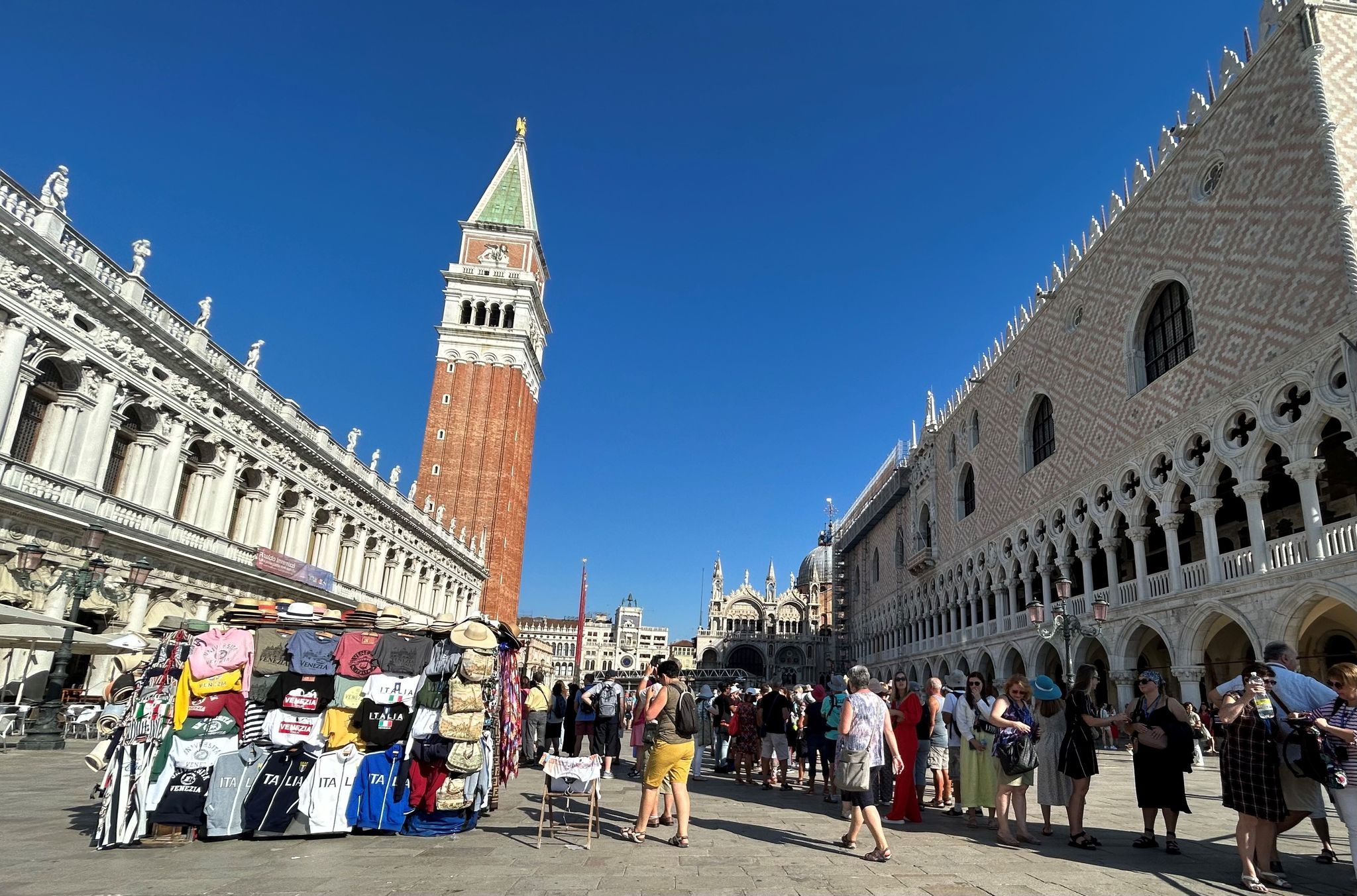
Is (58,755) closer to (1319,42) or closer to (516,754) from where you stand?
(516,754)

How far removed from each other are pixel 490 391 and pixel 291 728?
4894 cm

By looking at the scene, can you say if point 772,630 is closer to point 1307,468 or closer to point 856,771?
point 1307,468

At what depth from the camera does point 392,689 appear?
7.00 meters

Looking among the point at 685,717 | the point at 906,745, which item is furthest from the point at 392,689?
the point at 906,745

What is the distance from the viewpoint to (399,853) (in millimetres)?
5984

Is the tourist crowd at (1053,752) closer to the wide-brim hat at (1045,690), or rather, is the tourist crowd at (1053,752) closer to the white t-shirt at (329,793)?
the wide-brim hat at (1045,690)

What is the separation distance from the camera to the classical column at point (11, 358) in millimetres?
14016

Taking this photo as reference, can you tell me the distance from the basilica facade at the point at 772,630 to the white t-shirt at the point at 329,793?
6802cm

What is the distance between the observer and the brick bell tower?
52406mm

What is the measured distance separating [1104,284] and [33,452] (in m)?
28.0

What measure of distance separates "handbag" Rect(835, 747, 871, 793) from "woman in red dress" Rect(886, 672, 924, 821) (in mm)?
1912

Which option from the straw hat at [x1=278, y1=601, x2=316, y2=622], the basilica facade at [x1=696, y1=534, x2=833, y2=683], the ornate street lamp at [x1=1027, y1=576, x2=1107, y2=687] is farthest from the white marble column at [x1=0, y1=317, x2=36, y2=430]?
the basilica facade at [x1=696, y1=534, x2=833, y2=683]

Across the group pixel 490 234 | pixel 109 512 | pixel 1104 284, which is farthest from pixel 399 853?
pixel 490 234

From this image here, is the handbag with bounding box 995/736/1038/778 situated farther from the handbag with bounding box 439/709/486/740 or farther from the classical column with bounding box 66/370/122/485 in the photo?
the classical column with bounding box 66/370/122/485
